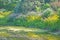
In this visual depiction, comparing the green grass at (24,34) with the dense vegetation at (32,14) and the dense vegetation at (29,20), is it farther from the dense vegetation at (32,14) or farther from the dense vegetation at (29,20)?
the dense vegetation at (32,14)

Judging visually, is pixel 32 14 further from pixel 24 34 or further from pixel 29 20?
pixel 24 34

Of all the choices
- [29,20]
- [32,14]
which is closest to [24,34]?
[29,20]

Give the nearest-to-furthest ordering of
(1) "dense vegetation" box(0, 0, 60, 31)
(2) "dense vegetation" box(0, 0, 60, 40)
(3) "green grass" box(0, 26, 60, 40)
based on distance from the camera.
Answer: (3) "green grass" box(0, 26, 60, 40) → (2) "dense vegetation" box(0, 0, 60, 40) → (1) "dense vegetation" box(0, 0, 60, 31)

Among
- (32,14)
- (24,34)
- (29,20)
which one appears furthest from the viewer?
(32,14)

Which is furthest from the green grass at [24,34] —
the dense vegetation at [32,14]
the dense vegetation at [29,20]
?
the dense vegetation at [32,14]

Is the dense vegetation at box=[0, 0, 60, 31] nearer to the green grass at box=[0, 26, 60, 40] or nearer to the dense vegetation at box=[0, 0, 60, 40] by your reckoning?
the dense vegetation at box=[0, 0, 60, 40]

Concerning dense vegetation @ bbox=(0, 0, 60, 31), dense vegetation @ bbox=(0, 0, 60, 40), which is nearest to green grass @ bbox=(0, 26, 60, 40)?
dense vegetation @ bbox=(0, 0, 60, 40)

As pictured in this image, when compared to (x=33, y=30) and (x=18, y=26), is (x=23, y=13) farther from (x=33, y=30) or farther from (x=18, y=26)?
(x=33, y=30)

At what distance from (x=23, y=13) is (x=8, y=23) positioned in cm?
153

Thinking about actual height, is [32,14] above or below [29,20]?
above

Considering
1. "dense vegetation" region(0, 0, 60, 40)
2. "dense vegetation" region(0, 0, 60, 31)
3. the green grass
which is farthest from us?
"dense vegetation" region(0, 0, 60, 31)

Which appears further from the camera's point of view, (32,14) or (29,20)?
(32,14)

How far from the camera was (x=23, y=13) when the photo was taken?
15555 millimetres

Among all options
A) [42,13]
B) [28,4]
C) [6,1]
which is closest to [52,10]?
[42,13]
